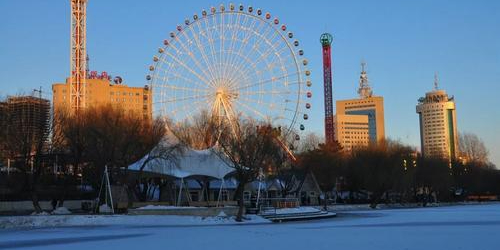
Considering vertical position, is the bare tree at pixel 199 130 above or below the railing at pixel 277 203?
above

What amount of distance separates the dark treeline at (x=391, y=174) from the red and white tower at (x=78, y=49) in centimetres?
3979

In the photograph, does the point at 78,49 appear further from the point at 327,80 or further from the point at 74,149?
the point at 327,80

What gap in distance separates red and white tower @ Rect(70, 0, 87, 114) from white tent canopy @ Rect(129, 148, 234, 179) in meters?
48.4

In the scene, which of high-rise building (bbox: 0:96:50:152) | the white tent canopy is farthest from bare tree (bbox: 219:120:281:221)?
high-rise building (bbox: 0:96:50:152)

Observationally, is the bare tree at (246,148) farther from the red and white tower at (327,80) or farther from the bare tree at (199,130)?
the red and white tower at (327,80)

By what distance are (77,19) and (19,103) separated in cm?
3916

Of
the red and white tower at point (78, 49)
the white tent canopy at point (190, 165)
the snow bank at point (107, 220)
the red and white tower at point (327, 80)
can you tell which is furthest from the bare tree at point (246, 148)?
the red and white tower at point (327, 80)

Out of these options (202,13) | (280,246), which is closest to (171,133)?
(202,13)

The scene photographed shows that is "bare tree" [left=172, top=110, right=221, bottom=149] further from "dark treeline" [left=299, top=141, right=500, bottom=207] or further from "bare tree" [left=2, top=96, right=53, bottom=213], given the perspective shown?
"dark treeline" [left=299, top=141, right=500, bottom=207]

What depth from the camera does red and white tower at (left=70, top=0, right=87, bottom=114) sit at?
9956 cm

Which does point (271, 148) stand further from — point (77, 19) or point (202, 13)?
point (77, 19)

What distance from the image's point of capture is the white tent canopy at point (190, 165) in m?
54.6

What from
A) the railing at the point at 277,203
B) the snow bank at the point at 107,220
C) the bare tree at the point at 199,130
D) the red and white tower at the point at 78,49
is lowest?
the snow bank at the point at 107,220

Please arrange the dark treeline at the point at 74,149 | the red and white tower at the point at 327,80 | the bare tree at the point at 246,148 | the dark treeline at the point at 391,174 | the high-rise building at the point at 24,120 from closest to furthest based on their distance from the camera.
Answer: the bare tree at the point at 246,148
the dark treeline at the point at 74,149
the high-rise building at the point at 24,120
the dark treeline at the point at 391,174
the red and white tower at the point at 327,80
